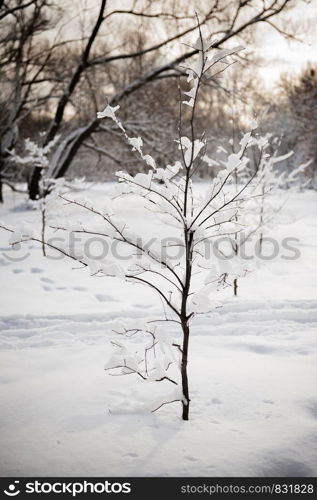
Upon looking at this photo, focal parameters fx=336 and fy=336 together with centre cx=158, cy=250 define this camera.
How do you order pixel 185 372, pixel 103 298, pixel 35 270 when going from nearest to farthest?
pixel 185 372, pixel 103 298, pixel 35 270

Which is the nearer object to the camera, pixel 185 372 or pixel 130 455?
pixel 130 455

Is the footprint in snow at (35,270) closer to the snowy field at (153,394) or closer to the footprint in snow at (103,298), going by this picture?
the snowy field at (153,394)

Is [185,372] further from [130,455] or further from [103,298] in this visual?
[103,298]

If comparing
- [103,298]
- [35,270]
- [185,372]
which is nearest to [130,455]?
[185,372]

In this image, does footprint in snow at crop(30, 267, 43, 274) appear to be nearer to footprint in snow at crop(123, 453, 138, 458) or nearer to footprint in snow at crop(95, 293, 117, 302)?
footprint in snow at crop(95, 293, 117, 302)

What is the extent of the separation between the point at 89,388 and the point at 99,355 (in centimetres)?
73

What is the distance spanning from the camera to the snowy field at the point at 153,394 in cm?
198

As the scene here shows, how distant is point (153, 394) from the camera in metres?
2.71

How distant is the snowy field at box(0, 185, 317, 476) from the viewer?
6.50ft

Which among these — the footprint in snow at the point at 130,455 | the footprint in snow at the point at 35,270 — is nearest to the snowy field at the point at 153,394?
the footprint in snow at the point at 130,455

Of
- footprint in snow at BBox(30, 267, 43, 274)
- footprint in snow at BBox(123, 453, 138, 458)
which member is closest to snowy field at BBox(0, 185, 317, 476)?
footprint in snow at BBox(123, 453, 138, 458)

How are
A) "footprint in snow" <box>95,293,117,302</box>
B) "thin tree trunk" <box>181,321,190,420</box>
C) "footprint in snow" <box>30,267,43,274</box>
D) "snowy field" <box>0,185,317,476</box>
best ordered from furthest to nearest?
"footprint in snow" <box>30,267,43,274</box> → "footprint in snow" <box>95,293,117,302</box> → "thin tree trunk" <box>181,321,190,420</box> → "snowy field" <box>0,185,317,476</box>

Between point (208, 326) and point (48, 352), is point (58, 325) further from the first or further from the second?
point (208, 326)

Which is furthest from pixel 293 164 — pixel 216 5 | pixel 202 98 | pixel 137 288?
pixel 137 288
